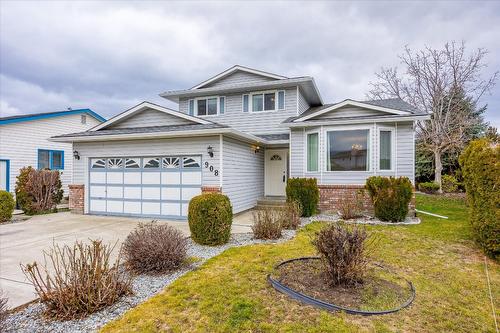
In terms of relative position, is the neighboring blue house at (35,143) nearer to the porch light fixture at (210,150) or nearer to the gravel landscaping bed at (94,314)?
the porch light fixture at (210,150)

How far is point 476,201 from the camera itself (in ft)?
19.0

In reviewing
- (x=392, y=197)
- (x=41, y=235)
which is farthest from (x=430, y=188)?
(x=41, y=235)

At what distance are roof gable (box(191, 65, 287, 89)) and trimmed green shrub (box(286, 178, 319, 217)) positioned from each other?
21.3 feet

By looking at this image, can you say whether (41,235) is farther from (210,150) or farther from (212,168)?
(210,150)

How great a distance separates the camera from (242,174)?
11406 millimetres

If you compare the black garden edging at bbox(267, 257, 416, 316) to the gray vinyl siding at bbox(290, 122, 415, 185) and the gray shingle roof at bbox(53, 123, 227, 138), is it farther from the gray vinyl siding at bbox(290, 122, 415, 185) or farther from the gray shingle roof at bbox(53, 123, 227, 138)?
the gray vinyl siding at bbox(290, 122, 415, 185)

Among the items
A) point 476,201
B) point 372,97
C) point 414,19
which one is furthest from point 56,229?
point 372,97

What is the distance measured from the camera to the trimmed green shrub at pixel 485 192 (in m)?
5.27

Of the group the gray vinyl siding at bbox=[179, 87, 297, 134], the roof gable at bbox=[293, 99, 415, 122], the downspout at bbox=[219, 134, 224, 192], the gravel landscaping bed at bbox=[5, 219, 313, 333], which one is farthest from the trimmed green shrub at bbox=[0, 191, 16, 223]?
the roof gable at bbox=[293, 99, 415, 122]

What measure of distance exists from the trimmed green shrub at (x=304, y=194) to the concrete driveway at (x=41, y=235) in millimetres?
1840

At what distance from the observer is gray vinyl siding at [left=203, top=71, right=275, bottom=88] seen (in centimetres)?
1454

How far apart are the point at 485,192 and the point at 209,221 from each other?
18.8 feet

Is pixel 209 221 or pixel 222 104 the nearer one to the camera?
pixel 209 221

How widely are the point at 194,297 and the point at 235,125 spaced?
1115 cm
